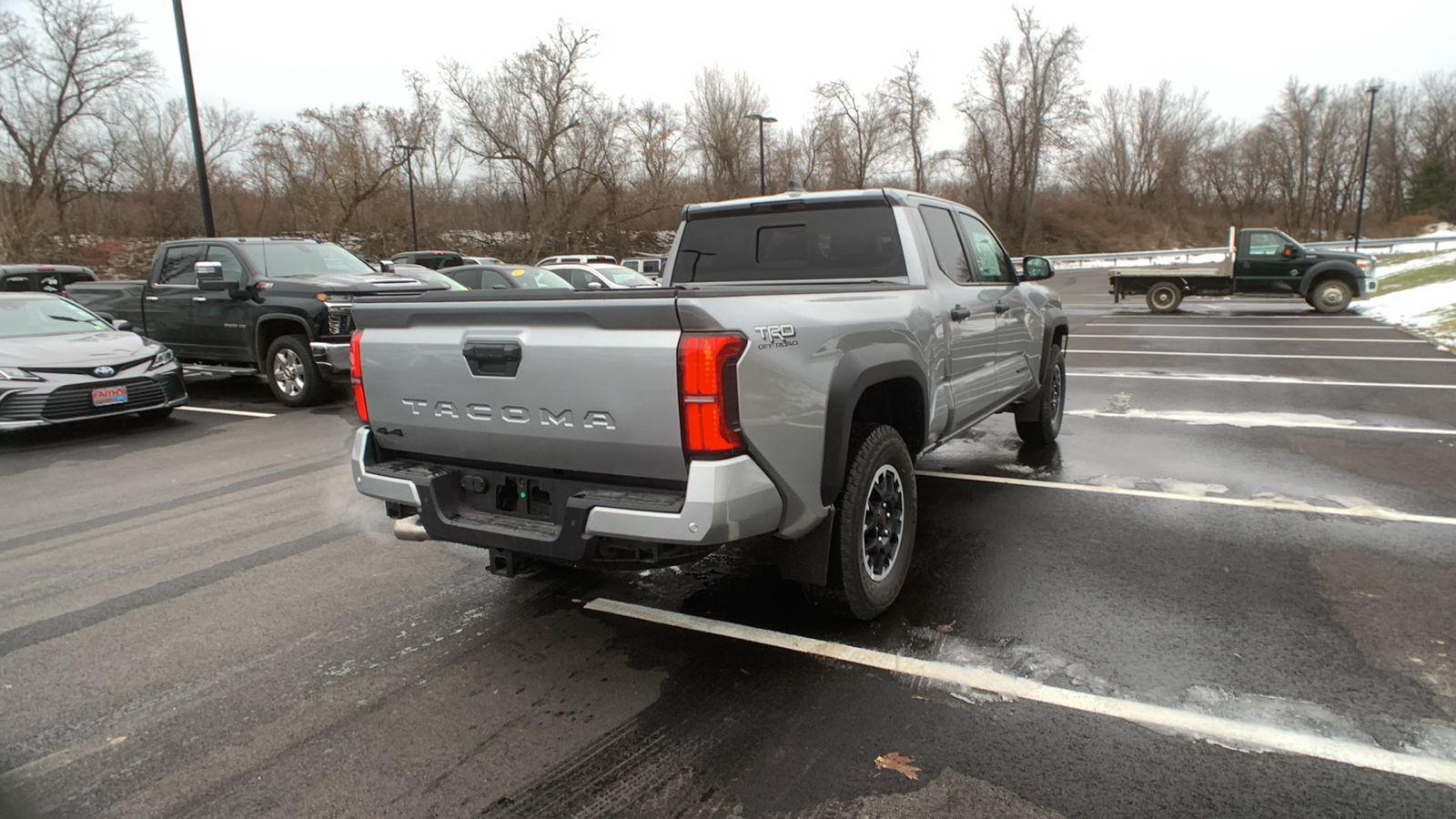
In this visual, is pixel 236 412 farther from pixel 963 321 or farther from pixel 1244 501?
pixel 1244 501

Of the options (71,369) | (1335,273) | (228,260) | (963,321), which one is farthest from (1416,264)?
(71,369)

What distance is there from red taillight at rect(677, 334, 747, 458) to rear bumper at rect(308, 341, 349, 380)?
7837 mm

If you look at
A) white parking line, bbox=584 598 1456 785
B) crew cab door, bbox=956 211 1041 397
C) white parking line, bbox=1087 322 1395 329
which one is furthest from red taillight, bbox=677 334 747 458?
white parking line, bbox=1087 322 1395 329

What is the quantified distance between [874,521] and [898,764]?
1215mm

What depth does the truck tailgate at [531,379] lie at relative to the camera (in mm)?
2805

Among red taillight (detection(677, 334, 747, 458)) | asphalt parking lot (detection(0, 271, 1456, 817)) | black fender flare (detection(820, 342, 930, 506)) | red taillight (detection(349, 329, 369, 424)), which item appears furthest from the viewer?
red taillight (detection(349, 329, 369, 424))

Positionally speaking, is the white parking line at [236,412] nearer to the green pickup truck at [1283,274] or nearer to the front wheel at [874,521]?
the front wheel at [874,521]

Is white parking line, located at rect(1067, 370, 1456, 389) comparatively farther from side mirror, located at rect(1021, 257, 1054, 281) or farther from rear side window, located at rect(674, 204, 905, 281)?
rear side window, located at rect(674, 204, 905, 281)

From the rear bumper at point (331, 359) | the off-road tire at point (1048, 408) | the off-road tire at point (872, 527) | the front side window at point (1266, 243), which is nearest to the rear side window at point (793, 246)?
the off-road tire at point (872, 527)

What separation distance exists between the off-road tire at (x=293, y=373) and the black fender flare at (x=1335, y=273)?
65.9 ft

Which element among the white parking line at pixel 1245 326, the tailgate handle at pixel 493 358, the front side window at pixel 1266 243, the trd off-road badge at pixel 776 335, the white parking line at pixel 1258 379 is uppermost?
the front side window at pixel 1266 243

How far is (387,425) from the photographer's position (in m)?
3.57

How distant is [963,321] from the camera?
15.5ft

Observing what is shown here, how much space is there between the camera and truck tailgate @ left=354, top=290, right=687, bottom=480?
2805 mm
